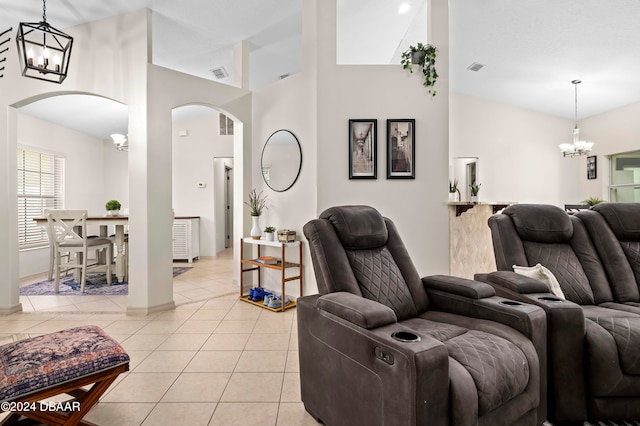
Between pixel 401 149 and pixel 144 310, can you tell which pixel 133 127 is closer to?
pixel 144 310

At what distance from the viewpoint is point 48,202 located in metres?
5.64

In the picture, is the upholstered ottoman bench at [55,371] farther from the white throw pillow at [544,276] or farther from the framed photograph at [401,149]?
the framed photograph at [401,149]

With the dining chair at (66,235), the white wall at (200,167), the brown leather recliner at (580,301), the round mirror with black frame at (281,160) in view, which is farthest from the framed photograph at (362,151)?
the white wall at (200,167)

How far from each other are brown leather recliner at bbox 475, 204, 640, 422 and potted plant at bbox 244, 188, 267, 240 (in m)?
2.55

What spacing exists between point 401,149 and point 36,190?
5.95 metres

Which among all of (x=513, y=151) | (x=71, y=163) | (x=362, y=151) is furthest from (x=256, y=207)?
(x=513, y=151)

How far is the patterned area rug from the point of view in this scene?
4246mm

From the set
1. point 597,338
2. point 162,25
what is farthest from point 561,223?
point 162,25

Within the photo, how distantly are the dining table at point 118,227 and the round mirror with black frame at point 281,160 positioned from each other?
2134 mm

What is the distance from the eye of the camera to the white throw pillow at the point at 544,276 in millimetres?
→ 2002

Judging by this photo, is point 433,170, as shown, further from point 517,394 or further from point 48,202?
point 48,202

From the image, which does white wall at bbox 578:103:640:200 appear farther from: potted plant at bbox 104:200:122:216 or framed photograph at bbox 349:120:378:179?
potted plant at bbox 104:200:122:216

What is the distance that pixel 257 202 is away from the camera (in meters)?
4.12

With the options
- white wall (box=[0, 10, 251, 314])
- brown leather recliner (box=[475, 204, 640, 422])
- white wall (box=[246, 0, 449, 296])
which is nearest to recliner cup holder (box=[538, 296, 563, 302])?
brown leather recliner (box=[475, 204, 640, 422])
